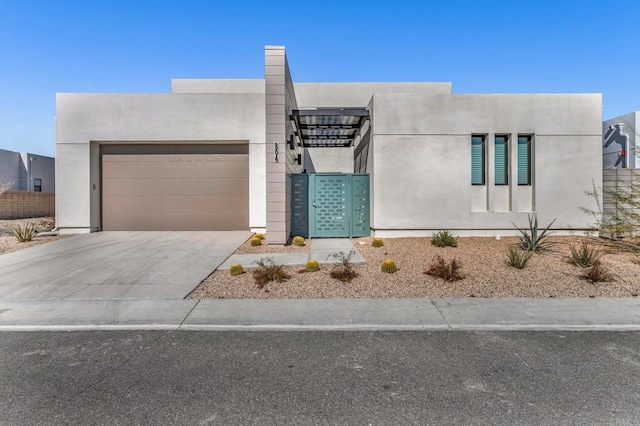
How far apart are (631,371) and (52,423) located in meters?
5.06

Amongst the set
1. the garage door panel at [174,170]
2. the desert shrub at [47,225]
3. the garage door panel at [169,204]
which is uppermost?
the garage door panel at [174,170]

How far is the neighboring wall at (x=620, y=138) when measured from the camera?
18.6 m

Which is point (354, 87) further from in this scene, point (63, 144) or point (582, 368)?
point (582, 368)

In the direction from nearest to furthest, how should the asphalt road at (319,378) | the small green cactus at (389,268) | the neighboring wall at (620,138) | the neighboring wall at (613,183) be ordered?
the asphalt road at (319,378), the small green cactus at (389,268), the neighboring wall at (613,183), the neighboring wall at (620,138)

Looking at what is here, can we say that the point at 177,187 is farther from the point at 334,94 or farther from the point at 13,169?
the point at 13,169

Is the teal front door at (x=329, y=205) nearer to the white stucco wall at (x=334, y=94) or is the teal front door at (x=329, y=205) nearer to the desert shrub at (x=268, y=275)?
the desert shrub at (x=268, y=275)

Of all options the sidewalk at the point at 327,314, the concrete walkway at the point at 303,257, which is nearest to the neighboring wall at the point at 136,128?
the concrete walkway at the point at 303,257

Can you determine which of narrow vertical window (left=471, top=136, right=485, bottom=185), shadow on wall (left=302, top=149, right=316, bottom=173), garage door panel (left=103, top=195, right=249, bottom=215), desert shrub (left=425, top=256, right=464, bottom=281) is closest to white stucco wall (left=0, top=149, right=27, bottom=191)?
garage door panel (left=103, top=195, right=249, bottom=215)

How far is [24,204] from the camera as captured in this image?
81.3ft

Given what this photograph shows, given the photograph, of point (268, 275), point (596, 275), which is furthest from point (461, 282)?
point (268, 275)

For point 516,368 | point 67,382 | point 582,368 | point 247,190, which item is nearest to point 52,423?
point 67,382

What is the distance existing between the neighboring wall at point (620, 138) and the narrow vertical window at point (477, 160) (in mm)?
12179

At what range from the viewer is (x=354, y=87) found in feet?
60.6

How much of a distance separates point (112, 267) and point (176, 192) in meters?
7.12
